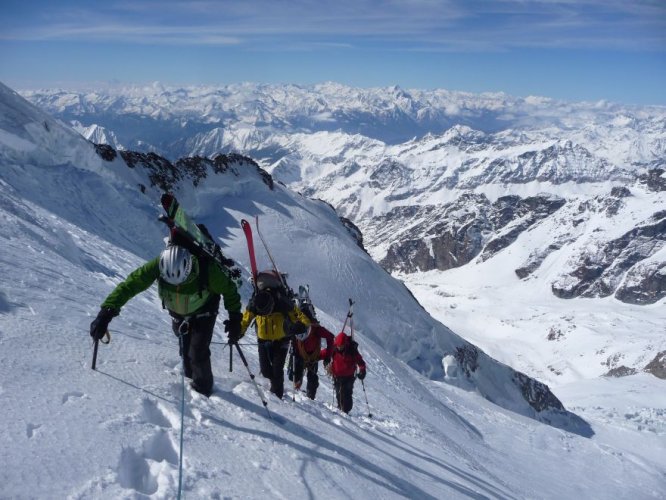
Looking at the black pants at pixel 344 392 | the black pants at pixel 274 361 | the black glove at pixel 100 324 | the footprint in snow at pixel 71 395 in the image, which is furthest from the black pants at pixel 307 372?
the footprint in snow at pixel 71 395

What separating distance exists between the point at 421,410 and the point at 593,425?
35860mm

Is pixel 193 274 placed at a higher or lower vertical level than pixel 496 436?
higher

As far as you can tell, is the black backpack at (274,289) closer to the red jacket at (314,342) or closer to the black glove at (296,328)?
the black glove at (296,328)

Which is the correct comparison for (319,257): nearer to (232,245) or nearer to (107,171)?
(232,245)

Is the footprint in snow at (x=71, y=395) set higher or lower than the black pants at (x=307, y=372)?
higher

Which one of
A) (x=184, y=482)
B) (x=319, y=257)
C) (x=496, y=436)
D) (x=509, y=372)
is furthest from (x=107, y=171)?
(x=509, y=372)

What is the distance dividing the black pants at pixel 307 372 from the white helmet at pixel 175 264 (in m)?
5.13

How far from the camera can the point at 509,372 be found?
166 ft

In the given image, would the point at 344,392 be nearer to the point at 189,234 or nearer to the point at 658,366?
the point at 189,234

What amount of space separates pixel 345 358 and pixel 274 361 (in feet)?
10.6

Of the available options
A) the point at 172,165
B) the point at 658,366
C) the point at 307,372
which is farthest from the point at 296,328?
the point at 658,366

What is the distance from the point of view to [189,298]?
6855mm

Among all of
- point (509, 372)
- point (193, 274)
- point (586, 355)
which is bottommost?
point (586, 355)

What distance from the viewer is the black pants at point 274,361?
8992 millimetres
